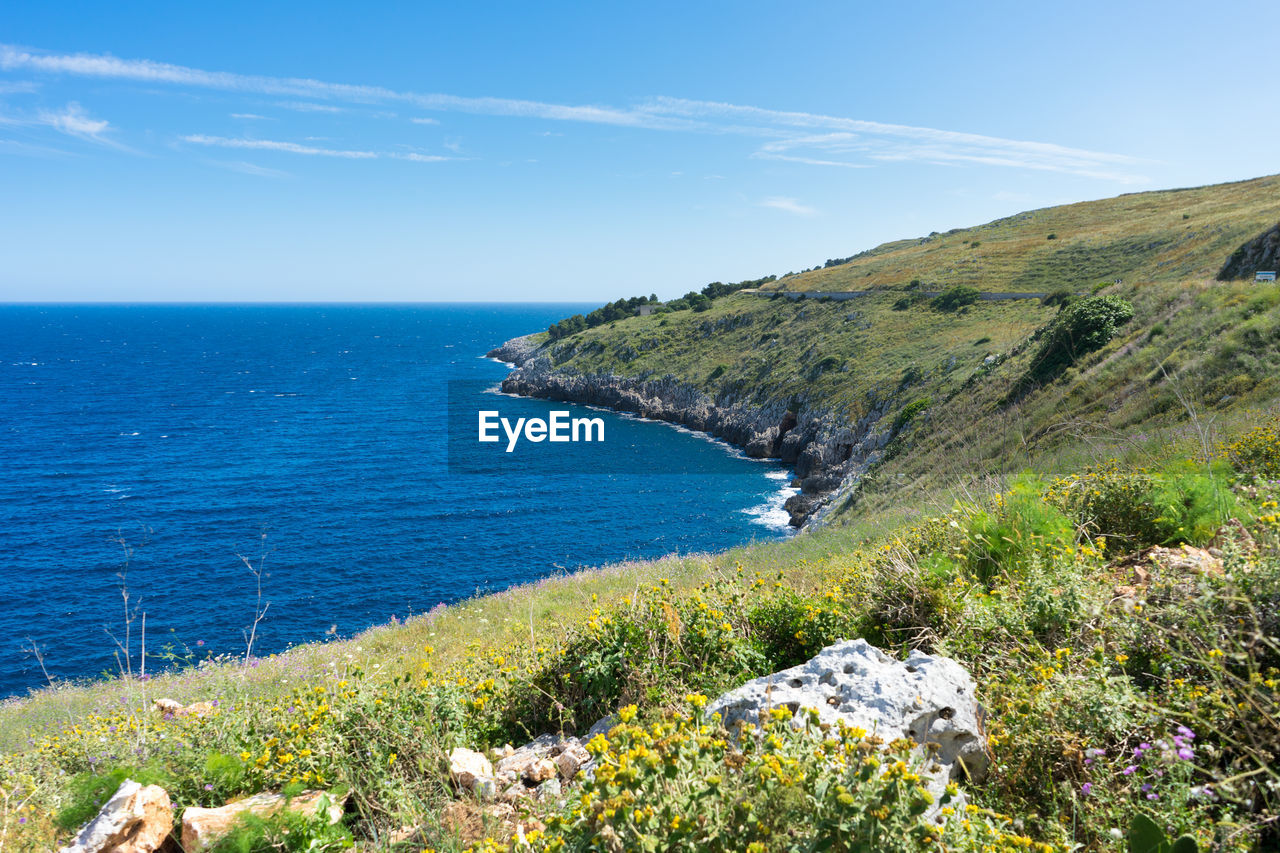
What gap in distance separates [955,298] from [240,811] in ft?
Answer: 235

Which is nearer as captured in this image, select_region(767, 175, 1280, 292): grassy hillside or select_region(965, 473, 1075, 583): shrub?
select_region(965, 473, 1075, 583): shrub

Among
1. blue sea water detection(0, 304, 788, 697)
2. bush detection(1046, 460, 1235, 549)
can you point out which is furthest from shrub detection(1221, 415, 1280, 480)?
blue sea water detection(0, 304, 788, 697)

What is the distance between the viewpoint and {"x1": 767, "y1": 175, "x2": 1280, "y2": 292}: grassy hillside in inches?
1870

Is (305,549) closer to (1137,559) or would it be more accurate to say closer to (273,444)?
(273,444)

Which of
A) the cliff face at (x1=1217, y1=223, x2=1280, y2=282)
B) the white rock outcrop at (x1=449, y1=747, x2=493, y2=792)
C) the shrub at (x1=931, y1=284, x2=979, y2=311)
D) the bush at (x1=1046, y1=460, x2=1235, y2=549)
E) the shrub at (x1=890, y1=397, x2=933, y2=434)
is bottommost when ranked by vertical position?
the shrub at (x1=890, y1=397, x2=933, y2=434)

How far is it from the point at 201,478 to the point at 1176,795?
202ft

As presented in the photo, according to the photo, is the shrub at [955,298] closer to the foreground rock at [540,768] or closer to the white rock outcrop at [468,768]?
the foreground rock at [540,768]

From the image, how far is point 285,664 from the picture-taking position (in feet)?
35.2

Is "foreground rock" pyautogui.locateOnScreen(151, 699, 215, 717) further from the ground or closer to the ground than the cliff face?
closer to the ground

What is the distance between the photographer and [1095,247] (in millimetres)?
66438

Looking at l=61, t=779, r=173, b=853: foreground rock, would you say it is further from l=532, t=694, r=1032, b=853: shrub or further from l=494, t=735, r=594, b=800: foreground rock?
l=532, t=694, r=1032, b=853: shrub

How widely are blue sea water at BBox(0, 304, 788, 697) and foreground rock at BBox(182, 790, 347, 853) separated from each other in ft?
26.1

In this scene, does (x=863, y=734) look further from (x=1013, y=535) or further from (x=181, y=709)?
(x=181, y=709)

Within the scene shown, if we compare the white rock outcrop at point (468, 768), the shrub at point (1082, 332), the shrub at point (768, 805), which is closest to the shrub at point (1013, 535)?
the shrub at point (768, 805)
